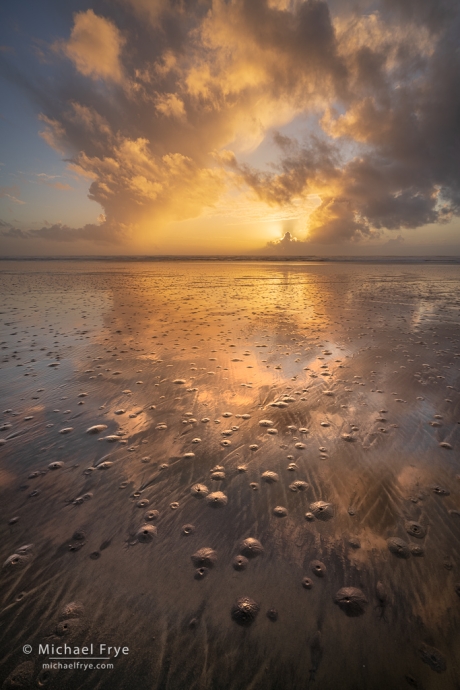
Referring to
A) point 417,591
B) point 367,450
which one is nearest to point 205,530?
point 417,591

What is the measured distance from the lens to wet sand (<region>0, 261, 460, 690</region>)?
1888 mm

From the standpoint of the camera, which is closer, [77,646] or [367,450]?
[77,646]

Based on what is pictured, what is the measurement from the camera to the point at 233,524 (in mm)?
2787

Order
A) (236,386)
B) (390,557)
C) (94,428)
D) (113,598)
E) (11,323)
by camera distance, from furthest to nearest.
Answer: (11,323)
(236,386)
(94,428)
(390,557)
(113,598)

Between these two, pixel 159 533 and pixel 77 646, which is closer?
pixel 77 646

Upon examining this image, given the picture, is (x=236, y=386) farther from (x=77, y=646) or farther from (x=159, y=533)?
(x=77, y=646)

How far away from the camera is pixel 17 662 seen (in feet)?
5.97

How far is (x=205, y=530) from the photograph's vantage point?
273 cm

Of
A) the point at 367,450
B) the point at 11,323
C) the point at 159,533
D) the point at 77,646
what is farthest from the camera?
the point at 11,323

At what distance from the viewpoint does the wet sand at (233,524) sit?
1888 millimetres

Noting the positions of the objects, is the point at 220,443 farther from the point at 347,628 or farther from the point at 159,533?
the point at 347,628

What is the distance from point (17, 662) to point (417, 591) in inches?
109

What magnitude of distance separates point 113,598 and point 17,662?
586 millimetres

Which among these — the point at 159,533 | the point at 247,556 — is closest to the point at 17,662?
the point at 159,533
